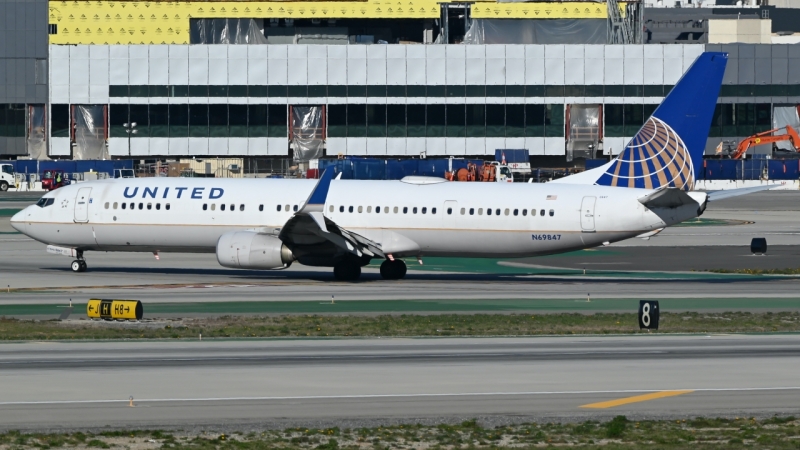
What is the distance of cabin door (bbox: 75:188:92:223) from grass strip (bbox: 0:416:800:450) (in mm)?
29485

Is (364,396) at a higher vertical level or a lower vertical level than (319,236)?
lower

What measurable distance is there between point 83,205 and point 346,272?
34.7 ft

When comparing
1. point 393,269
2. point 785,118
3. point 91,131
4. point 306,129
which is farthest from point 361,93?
point 393,269

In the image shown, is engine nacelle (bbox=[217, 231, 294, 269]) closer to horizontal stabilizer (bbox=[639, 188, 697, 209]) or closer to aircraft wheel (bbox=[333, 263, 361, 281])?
aircraft wheel (bbox=[333, 263, 361, 281])

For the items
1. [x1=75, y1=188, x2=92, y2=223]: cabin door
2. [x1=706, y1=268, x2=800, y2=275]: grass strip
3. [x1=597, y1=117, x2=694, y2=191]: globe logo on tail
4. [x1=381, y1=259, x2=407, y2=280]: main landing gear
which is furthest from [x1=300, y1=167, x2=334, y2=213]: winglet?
[x1=706, y1=268, x2=800, y2=275]: grass strip

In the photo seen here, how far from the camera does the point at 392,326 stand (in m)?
32.5

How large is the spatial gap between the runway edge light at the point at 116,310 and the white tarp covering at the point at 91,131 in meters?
93.6

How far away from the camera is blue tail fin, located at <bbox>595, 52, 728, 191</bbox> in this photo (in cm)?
4484

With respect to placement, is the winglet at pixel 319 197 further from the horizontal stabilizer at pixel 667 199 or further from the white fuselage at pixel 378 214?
the horizontal stabilizer at pixel 667 199

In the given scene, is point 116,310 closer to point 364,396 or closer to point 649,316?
point 364,396

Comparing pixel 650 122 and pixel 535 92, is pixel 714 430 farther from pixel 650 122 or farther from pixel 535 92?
pixel 535 92

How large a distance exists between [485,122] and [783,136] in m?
30.2

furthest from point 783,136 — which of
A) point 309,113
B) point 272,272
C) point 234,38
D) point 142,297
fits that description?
point 142,297

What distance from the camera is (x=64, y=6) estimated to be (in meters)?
132
